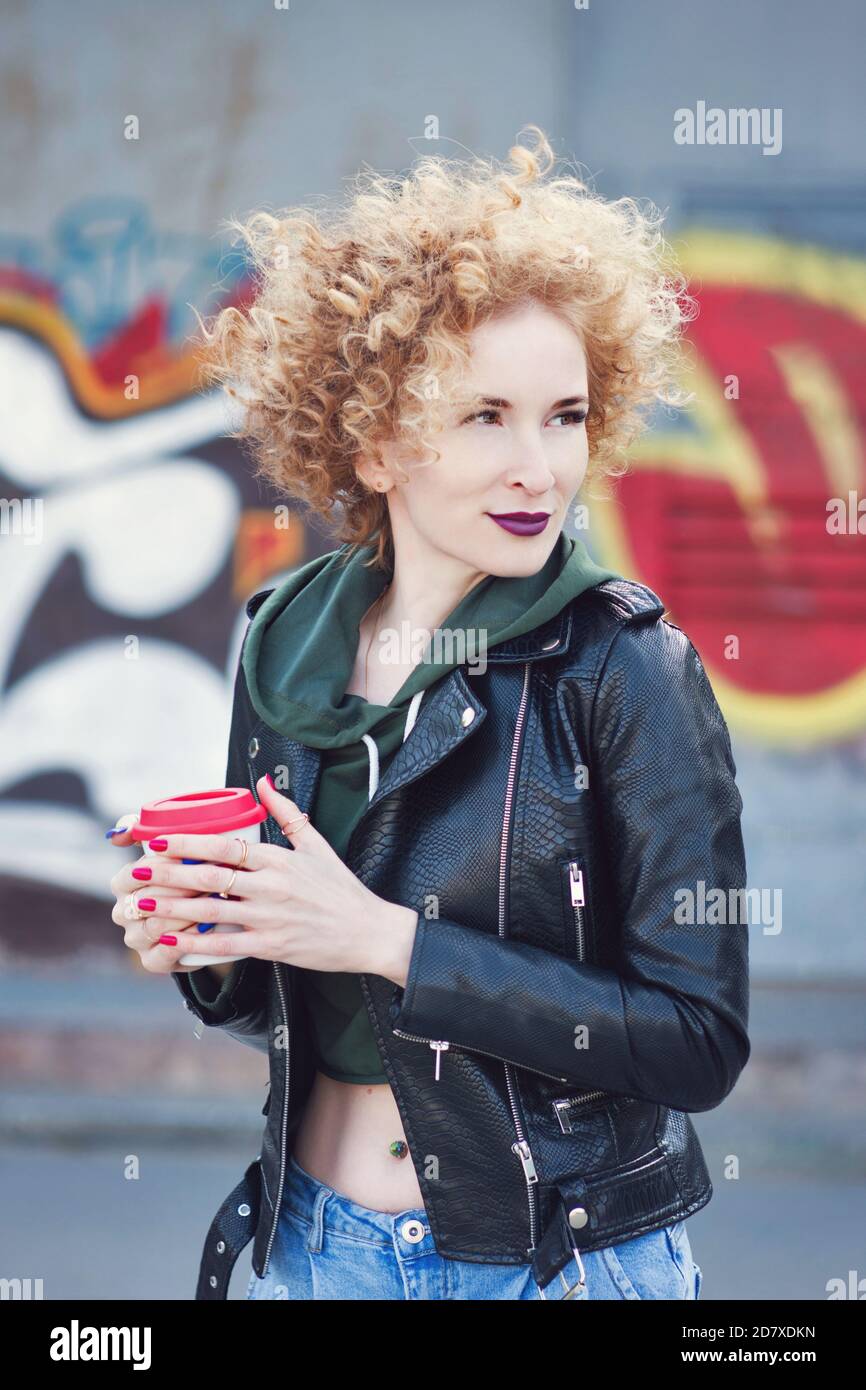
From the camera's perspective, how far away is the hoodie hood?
1770mm

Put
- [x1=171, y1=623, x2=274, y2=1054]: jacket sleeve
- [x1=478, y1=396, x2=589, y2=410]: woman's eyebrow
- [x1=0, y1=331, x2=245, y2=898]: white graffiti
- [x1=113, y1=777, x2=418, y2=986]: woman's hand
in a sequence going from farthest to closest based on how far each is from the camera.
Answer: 1. [x1=0, y1=331, x2=245, y2=898]: white graffiti
2. [x1=171, y1=623, x2=274, y2=1054]: jacket sleeve
3. [x1=478, y1=396, x2=589, y2=410]: woman's eyebrow
4. [x1=113, y1=777, x2=418, y2=986]: woman's hand

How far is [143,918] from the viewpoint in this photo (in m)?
1.64


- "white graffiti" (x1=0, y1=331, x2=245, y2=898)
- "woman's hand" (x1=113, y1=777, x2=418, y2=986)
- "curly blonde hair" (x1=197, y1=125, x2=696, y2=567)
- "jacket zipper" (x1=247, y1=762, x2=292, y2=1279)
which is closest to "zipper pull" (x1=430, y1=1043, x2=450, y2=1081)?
"woman's hand" (x1=113, y1=777, x2=418, y2=986)

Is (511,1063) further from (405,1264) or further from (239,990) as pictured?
(239,990)

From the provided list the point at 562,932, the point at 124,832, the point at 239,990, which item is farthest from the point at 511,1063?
the point at 124,832

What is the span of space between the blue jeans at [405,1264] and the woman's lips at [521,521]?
2.61 ft

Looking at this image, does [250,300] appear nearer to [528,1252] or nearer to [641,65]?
[641,65]

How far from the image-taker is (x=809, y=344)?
5.24 meters

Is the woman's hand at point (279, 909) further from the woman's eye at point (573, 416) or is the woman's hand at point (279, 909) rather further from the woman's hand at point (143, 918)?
the woman's eye at point (573, 416)

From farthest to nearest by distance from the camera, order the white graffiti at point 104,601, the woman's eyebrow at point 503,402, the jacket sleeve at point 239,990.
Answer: the white graffiti at point 104,601 → the jacket sleeve at point 239,990 → the woman's eyebrow at point 503,402

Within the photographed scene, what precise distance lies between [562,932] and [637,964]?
9 cm

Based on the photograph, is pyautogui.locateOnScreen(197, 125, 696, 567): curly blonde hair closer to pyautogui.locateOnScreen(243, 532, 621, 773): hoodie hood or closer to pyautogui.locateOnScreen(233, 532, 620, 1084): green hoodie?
pyautogui.locateOnScreen(243, 532, 621, 773): hoodie hood

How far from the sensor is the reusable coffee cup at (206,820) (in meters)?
1.61

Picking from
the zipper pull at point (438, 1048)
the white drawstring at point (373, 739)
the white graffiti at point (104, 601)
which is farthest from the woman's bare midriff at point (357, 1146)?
the white graffiti at point (104, 601)
